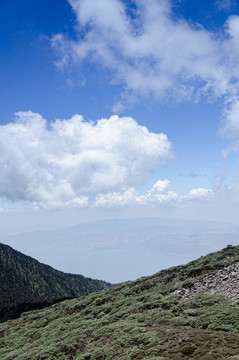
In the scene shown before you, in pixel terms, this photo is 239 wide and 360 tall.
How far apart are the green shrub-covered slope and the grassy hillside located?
280 feet

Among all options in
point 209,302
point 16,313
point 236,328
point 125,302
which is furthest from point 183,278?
point 16,313

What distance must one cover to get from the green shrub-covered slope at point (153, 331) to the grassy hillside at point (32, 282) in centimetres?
8538

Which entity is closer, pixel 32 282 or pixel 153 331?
pixel 153 331

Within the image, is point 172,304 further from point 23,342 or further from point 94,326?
point 23,342

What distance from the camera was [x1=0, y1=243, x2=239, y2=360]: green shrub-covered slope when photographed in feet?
49.3

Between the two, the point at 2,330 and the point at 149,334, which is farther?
the point at 2,330

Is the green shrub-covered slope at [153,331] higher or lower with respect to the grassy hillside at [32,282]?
higher

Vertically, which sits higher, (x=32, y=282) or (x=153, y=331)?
(x=153, y=331)

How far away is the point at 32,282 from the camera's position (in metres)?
132

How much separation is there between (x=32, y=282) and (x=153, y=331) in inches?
5170

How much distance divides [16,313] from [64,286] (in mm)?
64037

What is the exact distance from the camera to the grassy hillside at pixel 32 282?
113 meters

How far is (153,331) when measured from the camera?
18.3m

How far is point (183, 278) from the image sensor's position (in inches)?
1342
